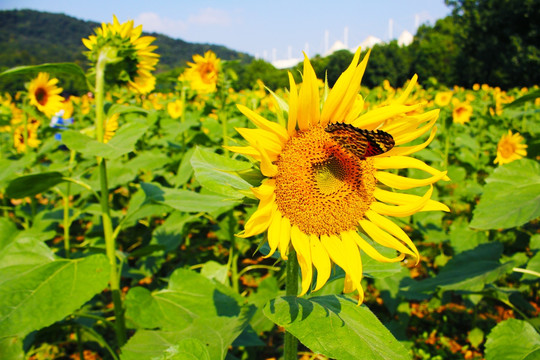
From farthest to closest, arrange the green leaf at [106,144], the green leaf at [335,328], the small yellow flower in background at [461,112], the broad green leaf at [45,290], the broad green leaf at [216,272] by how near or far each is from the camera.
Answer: the small yellow flower in background at [461,112], the broad green leaf at [216,272], the green leaf at [106,144], the broad green leaf at [45,290], the green leaf at [335,328]

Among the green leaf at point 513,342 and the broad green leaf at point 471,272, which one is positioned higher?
the broad green leaf at point 471,272

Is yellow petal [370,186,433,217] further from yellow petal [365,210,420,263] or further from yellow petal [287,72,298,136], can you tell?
yellow petal [287,72,298,136]

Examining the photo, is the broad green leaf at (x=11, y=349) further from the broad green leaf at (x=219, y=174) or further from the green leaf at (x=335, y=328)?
the green leaf at (x=335, y=328)

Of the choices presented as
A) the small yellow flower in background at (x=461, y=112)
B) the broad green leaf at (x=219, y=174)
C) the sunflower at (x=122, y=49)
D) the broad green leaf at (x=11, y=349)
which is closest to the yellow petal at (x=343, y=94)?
the broad green leaf at (x=219, y=174)

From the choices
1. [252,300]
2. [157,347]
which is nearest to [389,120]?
[157,347]

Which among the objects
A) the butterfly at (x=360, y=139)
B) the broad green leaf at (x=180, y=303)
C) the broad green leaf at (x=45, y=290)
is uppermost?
the butterfly at (x=360, y=139)

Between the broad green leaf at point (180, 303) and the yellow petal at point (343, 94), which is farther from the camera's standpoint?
the broad green leaf at point (180, 303)

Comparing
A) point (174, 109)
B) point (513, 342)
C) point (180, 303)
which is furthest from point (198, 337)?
point (174, 109)

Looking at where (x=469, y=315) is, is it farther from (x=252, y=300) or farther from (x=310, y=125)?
(x=310, y=125)
